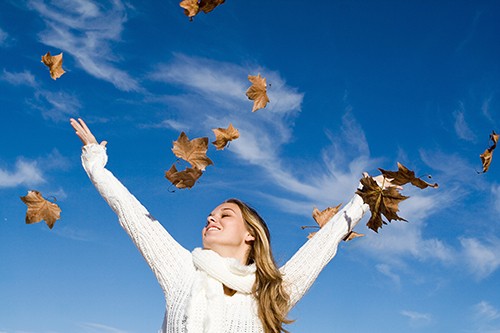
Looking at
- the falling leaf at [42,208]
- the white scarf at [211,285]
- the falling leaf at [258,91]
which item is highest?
the falling leaf at [258,91]

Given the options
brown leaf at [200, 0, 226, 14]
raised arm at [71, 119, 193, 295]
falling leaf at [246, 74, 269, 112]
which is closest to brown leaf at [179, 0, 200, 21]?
brown leaf at [200, 0, 226, 14]

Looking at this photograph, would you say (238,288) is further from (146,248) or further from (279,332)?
(146,248)

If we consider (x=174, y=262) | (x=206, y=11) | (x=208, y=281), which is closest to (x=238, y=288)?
(x=208, y=281)

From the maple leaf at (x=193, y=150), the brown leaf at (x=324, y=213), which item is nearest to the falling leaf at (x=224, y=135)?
the maple leaf at (x=193, y=150)

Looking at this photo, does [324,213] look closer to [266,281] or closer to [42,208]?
[266,281]

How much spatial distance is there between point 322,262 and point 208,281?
0.76 metres

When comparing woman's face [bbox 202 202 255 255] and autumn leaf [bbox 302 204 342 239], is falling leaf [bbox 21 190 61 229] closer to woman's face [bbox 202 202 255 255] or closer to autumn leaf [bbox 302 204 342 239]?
woman's face [bbox 202 202 255 255]

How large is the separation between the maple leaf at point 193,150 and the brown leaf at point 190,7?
97 centimetres

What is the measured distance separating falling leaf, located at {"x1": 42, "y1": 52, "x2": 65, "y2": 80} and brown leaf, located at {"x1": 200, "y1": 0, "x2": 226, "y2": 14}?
1.25 metres

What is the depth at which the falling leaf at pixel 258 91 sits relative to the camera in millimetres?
4555

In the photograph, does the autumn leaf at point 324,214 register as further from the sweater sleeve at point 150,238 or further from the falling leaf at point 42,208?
the falling leaf at point 42,208

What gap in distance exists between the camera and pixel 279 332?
3.60 m

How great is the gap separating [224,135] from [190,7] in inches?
38.1

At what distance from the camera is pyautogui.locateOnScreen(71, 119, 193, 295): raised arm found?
361 centimetres
